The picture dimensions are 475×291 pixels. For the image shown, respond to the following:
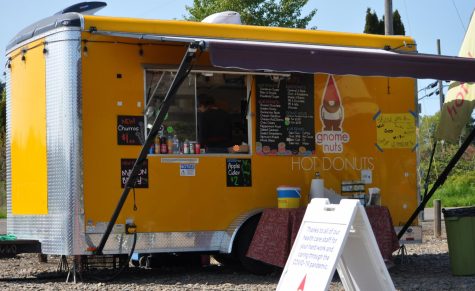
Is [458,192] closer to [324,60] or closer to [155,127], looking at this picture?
[324,60]

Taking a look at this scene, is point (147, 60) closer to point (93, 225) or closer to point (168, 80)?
point (168, 80)

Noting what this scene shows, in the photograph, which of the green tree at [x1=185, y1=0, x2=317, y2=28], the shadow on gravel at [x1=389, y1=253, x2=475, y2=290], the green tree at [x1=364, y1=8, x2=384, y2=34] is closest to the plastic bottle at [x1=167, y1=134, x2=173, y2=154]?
the shadow on gravel at [x1=389, y1=253, x2=475, y2=290]

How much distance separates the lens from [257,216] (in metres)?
10.0

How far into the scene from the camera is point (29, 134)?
9.95 m

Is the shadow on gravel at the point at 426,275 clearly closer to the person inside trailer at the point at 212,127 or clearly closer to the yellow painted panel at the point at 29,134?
the person inside trailer at the point at 212,127

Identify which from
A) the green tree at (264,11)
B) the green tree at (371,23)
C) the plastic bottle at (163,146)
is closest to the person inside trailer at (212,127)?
the plastic bottle at (163,146)

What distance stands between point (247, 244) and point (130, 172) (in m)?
1.61

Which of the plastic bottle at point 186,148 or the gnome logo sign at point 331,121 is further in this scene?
the gnome logo sign at point 331,121

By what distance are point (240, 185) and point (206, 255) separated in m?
1.36

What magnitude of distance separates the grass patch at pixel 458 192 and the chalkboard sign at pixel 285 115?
1850 cm

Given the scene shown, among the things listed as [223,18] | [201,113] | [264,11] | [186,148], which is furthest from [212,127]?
[264,11]

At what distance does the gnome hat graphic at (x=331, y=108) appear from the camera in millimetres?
10469

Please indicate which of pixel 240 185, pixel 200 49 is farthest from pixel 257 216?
pixel 200 49

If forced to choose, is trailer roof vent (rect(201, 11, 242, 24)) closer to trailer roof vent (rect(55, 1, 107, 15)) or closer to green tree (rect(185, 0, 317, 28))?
trailer roof vent (rect(55, 1, 107, 15))
